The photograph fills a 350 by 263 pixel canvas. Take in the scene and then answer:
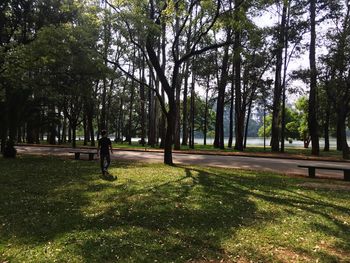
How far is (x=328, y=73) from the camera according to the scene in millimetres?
27703

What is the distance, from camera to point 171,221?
7559 millimetres

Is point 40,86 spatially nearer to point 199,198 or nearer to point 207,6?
point 207,6

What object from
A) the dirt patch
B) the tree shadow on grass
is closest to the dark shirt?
the tree shadow on grass

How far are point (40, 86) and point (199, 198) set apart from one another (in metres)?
15.1

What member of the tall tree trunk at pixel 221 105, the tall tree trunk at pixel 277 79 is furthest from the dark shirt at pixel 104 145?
the tall tree trunk at pixel 221 105

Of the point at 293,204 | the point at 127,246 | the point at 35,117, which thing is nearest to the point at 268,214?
the point at 293,204

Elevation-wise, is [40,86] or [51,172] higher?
[40,86]

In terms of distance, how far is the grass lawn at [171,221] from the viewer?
586 centimetres

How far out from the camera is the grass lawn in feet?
19.2

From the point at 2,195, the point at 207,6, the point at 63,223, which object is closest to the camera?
the point at 63,223

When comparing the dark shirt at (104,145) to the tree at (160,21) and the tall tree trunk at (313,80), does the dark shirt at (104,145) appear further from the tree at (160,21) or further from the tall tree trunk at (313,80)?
the tall tree trunk at (313,80)

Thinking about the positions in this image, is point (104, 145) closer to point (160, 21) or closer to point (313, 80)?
point (160, 21)

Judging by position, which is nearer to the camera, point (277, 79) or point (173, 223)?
point (173, 223)

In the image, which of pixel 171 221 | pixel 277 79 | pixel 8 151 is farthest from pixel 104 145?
pixel 277 79
